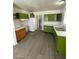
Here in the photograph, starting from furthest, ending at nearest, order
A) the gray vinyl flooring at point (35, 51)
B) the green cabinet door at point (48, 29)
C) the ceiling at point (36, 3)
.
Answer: the green cabinet door at point (48, 29), the ceiling at point (36, 3), the gray vinyl flooring at point (35, 51)

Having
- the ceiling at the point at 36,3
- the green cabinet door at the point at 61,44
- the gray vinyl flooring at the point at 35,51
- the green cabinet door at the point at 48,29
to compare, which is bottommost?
the gray vinyl flooring at the point at 35,51

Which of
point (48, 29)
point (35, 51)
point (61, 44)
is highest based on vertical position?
point (48, 29)

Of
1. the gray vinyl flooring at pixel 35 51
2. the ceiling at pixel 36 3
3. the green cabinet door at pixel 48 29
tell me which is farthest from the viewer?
the green cabinet door at pixel 48 29

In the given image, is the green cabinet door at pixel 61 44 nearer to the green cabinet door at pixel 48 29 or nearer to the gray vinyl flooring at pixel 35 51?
the gray vinyl flooring at pixel 35 51

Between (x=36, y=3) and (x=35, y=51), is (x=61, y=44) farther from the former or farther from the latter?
(x=36, y=3)

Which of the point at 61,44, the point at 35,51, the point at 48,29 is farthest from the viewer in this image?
the point at 48,29

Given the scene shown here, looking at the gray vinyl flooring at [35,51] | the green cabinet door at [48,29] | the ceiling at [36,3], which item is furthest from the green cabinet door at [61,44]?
the green cabinet door at [48,29]

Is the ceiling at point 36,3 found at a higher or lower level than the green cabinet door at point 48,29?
higher

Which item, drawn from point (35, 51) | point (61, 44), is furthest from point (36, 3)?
point (61, 44)

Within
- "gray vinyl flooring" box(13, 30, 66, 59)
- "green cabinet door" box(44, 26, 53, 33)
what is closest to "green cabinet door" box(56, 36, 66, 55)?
"gray vinyl flooring" box(13, 30, 66, 59)
